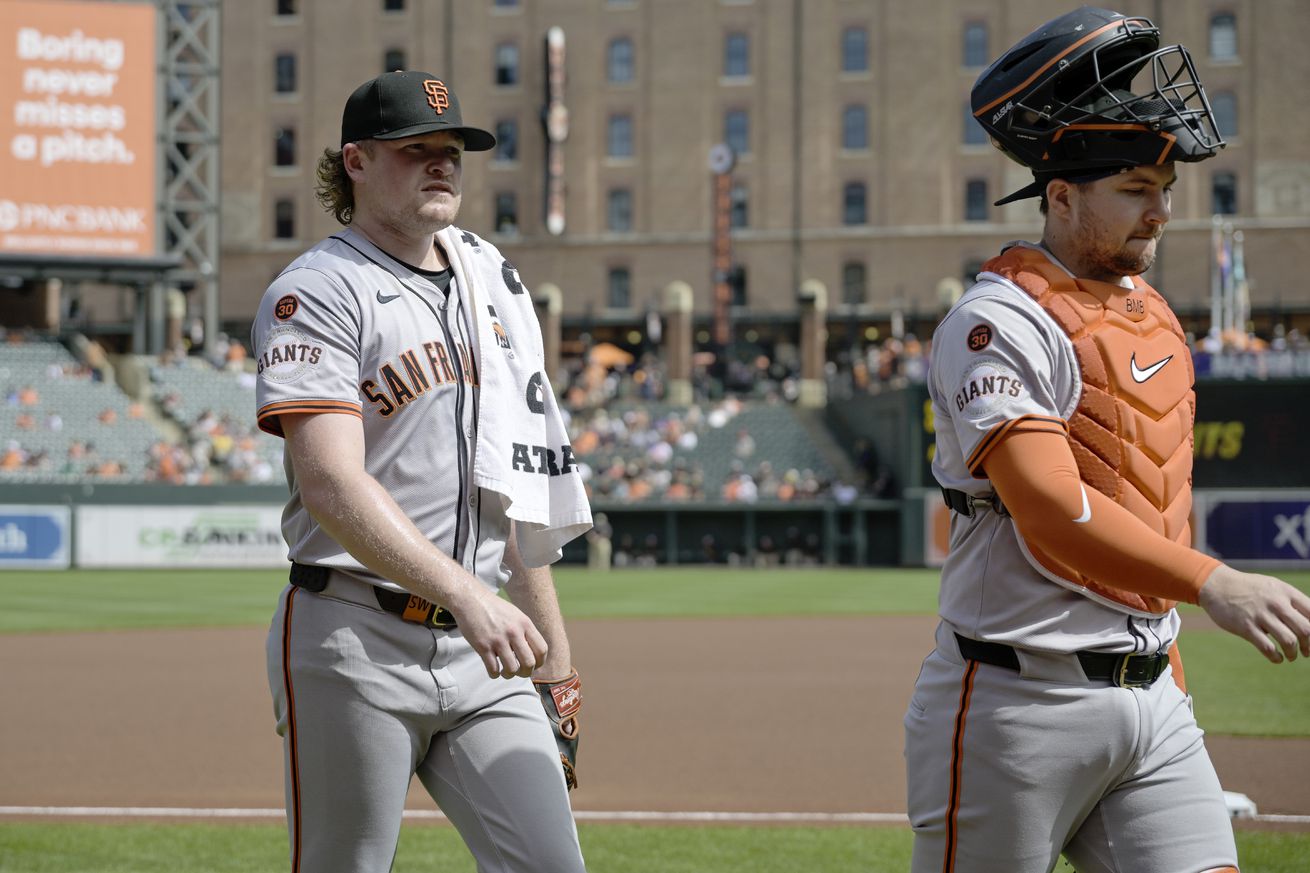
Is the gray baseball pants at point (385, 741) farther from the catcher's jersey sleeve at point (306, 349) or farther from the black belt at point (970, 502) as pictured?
the black belt at point (970, 502)

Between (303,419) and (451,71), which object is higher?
(451,71)

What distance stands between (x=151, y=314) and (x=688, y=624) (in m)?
31.2

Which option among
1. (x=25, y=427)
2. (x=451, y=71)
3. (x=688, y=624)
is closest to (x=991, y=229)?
(x=451, y=71)

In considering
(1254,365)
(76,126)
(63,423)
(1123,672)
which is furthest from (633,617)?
(76,126)

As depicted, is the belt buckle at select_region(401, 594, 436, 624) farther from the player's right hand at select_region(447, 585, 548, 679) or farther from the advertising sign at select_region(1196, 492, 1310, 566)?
the advertising sign at select_region(1196, 492, 1310, 566)

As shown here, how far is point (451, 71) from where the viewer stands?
204ft

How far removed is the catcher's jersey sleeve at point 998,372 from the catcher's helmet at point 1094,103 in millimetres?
327

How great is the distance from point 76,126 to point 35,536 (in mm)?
14866

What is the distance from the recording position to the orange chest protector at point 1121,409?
304 centimetres

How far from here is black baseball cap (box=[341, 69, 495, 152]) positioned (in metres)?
3.42

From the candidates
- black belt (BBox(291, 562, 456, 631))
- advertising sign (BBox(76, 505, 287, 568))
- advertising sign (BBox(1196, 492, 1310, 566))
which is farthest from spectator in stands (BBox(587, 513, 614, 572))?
black belt (BBox(291, 562, 456, 631))

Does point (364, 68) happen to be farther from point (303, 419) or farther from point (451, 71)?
point (303, 419)

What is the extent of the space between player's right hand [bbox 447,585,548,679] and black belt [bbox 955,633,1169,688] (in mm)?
898

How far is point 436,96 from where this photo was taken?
3.48 m
